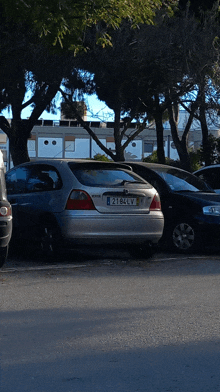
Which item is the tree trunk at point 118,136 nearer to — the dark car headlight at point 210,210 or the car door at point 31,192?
the dark car headlight at point 210,210

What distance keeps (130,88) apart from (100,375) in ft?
66.3

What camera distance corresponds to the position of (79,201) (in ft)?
32.7

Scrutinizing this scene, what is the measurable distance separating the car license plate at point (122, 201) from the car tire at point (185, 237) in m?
1.89

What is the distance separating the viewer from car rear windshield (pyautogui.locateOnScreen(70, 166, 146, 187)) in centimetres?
1022

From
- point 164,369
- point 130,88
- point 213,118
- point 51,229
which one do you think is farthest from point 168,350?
point 213,118

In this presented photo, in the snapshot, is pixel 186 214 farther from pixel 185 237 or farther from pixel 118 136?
pixel 118 136

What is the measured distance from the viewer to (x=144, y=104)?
2548cm

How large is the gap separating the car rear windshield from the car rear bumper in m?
0.48

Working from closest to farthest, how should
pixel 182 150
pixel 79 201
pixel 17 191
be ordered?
pixel 79 201, pixel 17 191, pixel 182 150

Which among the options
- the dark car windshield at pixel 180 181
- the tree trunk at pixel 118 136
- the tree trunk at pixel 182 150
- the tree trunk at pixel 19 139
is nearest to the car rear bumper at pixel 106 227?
the dark car windshield at pixel 180 181

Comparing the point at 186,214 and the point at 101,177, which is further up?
the point at 101,177

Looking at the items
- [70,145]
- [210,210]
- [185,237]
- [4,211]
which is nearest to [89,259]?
[185,237]

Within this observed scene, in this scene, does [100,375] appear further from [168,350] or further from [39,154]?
[39,154]

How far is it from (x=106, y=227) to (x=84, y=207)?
0.43 m
